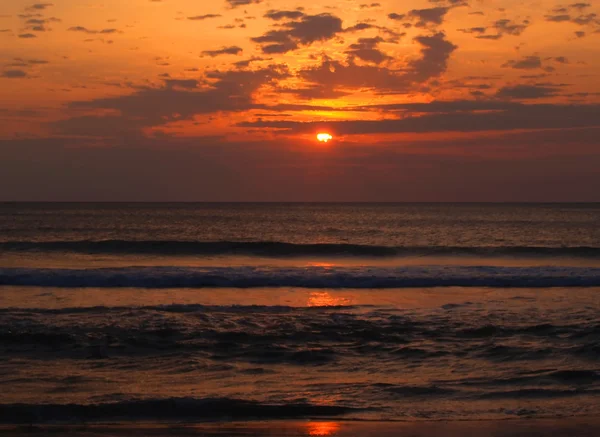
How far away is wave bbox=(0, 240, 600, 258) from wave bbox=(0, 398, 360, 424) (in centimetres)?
2770

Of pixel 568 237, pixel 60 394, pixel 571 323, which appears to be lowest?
pixel 568 237

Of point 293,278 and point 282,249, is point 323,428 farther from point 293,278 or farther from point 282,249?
Result: point 282,249

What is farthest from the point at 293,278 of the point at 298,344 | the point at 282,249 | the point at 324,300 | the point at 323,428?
the point at 282,249

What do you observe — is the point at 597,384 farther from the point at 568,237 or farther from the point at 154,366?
the point at 568,237

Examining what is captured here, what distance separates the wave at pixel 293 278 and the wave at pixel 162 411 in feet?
42.0

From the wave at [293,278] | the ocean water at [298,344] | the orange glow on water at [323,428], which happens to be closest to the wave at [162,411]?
the ocean water at [298,344]

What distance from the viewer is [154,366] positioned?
9773 millimetres

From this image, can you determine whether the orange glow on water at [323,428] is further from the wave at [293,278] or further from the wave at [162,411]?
the wave at [293,278]

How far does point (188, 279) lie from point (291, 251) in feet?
54.4

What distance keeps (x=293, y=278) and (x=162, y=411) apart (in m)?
14.3

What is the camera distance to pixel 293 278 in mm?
21906

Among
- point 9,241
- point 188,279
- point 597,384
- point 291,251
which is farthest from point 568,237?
point 597,384

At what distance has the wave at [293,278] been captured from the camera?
20797 millimetres

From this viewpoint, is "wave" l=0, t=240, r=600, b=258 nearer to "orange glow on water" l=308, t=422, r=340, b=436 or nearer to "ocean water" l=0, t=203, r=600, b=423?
"ocean water" l=0, t=203, r=600, b=423
